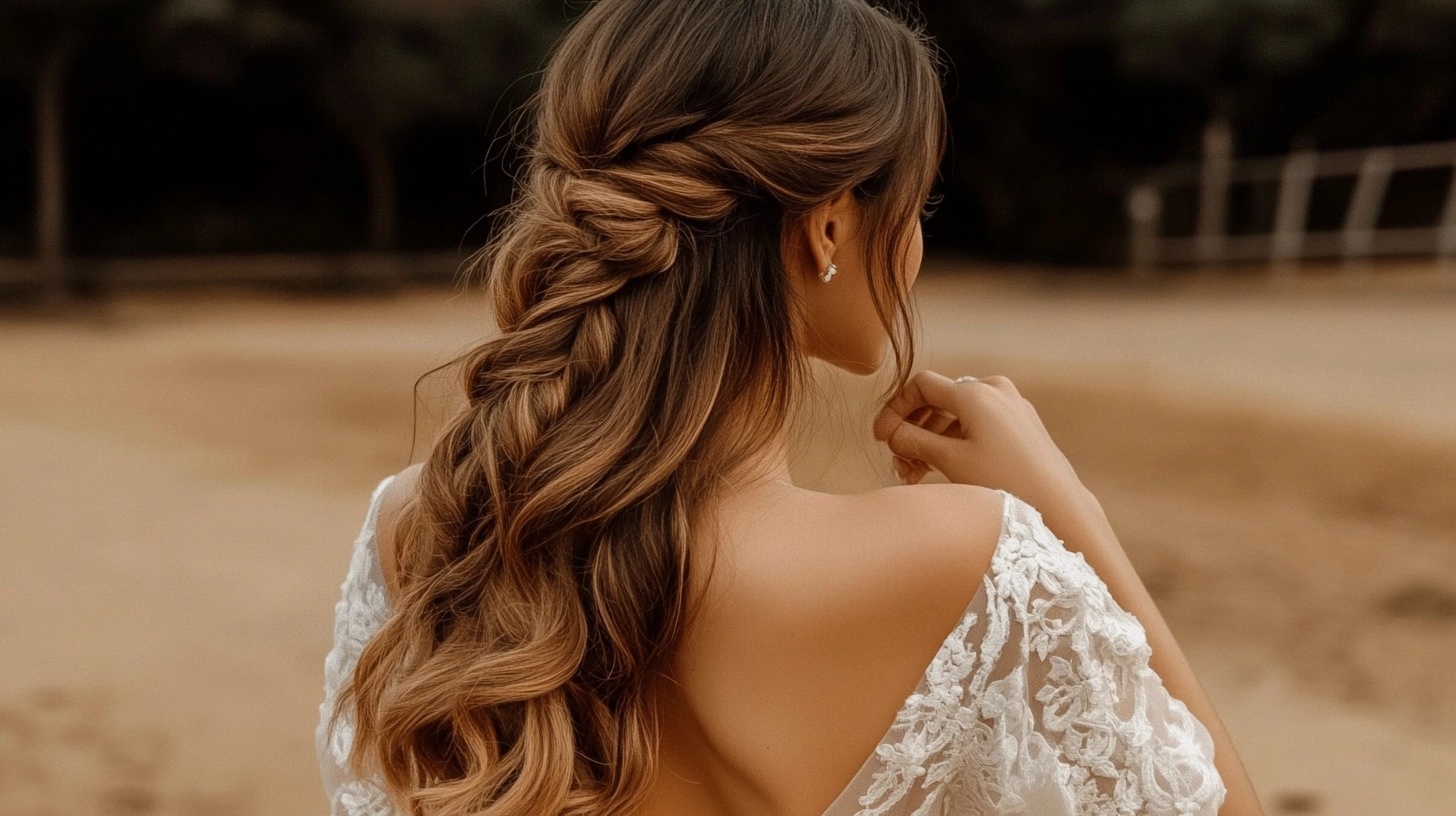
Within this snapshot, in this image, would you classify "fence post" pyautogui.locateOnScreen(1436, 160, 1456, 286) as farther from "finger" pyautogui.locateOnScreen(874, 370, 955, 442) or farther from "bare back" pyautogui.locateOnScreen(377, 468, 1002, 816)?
"bare back" pyautogui.locateOnScreen(377, 468, 1002, 816)

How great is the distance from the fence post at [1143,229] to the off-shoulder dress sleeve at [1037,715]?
14886mm

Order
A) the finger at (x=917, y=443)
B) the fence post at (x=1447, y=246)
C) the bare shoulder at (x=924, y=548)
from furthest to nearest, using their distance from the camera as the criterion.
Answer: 1. the fence post at (x=1447, y=246)
2. the finger at (x=917, y=443)
3. the bare shoulder at (x=924, y=548)

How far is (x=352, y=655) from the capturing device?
4.27 feet

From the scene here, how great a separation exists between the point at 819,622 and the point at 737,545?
88 mm

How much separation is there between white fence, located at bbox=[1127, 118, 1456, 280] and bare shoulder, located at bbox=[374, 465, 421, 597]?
46.0 feet

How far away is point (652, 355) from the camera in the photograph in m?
0.99

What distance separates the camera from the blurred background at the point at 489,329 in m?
3.65

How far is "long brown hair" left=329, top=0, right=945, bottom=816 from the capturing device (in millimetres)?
991

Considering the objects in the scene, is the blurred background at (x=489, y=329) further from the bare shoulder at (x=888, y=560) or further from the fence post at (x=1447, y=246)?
the bare shoulder at (x=888, y=560)

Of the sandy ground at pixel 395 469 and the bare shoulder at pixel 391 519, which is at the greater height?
the bare shoulder at pixel 391 519

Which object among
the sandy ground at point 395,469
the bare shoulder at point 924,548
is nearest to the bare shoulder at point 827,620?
the bare shoulder at point 924,548

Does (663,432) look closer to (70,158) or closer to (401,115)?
(401,115)

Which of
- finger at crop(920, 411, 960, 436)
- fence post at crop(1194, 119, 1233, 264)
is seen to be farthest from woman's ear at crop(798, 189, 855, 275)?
fence post at crop(1194, 119, 1233, 264)

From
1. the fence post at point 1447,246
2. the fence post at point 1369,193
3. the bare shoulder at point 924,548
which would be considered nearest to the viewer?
the bare shoulder at point 924,548
